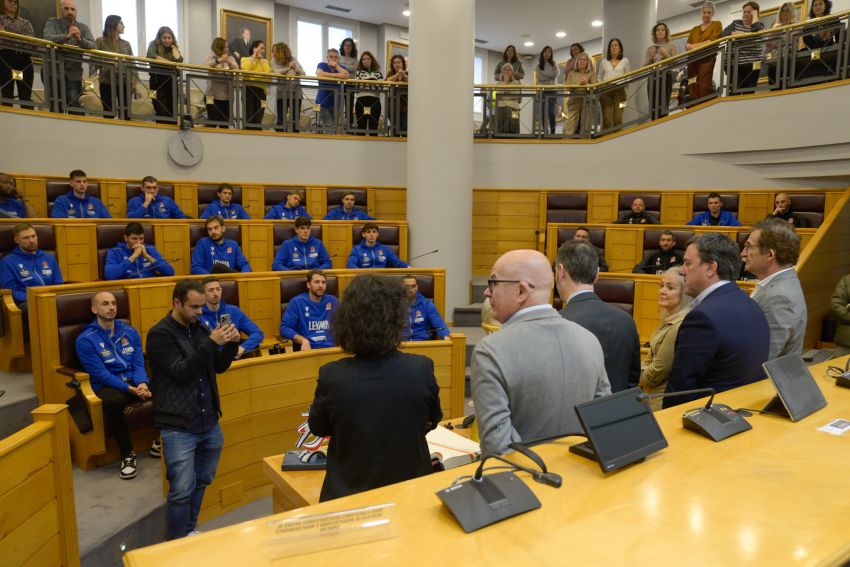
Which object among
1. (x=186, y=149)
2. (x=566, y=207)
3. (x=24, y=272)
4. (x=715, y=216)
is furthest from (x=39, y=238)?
(x=715, y=216)

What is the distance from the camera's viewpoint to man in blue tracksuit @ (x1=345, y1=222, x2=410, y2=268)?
653 centimetres

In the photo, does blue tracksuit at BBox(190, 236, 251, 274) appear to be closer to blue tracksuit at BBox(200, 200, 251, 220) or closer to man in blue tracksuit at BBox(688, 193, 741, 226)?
blue tracksuit at BBox(200, 200, 251, 220)

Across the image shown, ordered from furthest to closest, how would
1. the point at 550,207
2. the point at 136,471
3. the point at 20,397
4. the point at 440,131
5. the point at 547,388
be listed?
the point at 550,207 < the point at 440,131 < the point at 20,397 < the point at 136,471 < the point at 547,388

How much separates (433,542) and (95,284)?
3945 millimetres

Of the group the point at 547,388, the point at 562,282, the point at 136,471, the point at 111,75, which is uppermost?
the point at 111,75

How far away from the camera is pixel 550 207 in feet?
28.5

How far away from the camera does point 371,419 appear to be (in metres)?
1.74

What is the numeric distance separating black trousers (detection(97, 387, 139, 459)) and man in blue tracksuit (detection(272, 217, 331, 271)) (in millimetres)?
2666

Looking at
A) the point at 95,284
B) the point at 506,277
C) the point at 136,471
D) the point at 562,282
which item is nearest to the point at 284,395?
the point at 136,471

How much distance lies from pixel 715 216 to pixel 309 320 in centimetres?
491

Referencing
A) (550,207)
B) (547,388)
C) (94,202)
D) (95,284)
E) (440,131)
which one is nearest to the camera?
(547,388)

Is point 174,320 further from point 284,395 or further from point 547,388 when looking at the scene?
Answer: point 547,388

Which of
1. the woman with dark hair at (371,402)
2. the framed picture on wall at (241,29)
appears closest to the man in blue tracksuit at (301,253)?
the woman with dark hair at (371,402)

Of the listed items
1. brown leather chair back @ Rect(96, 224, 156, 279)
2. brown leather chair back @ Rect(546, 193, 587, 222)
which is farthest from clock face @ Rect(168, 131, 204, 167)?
brown leather chair back @ Rect(546, 193, 587, 222)
